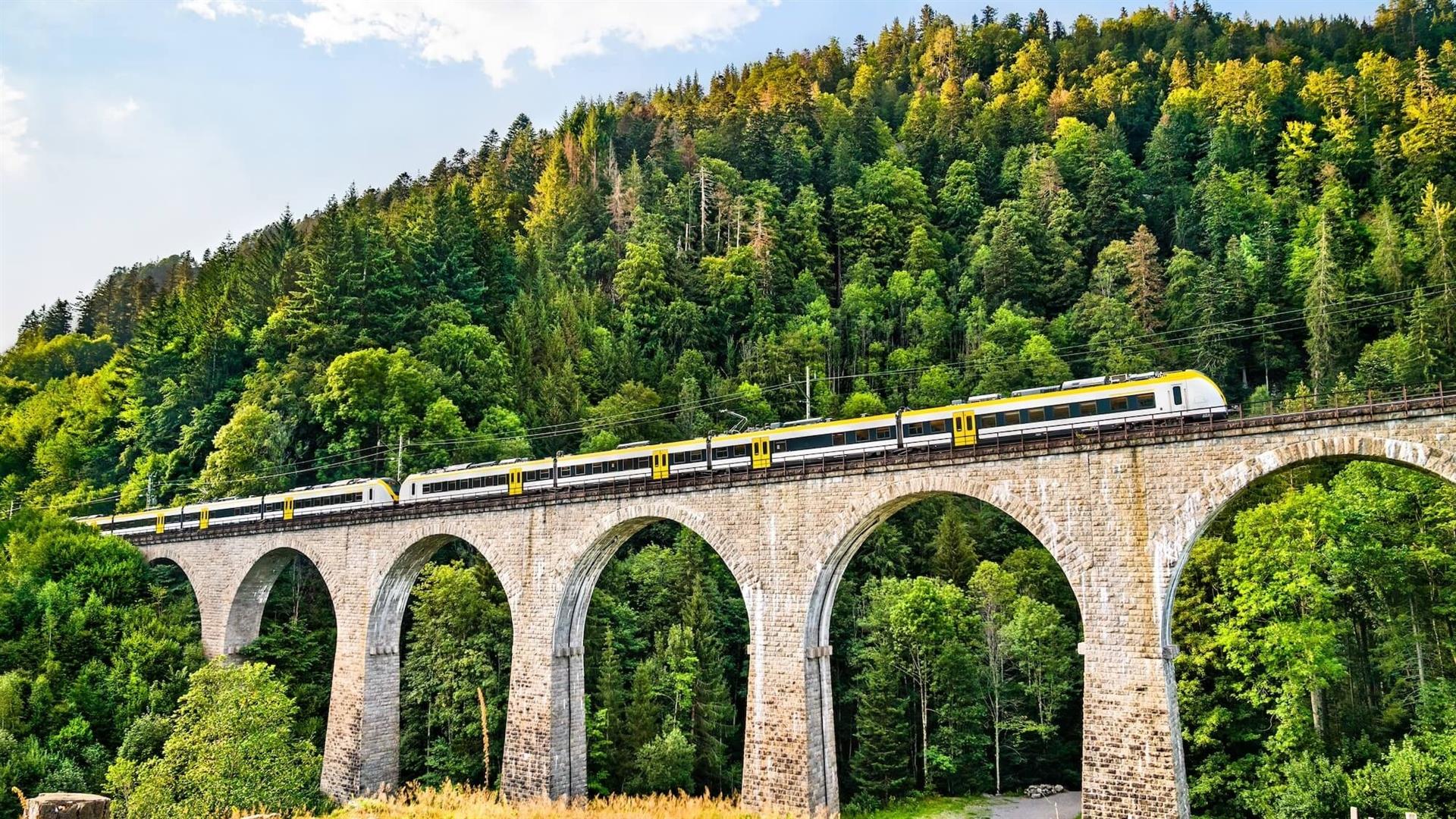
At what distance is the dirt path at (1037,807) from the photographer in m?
28.9

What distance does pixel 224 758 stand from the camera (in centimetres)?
2481

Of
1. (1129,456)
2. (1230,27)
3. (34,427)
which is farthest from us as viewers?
(1230,27)

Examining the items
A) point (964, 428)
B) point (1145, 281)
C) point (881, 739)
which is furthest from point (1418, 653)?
point (1145, 281)

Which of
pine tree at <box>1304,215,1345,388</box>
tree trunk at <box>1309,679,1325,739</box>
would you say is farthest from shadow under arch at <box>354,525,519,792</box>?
pine tree at <box>1304,215,1345,388</box>

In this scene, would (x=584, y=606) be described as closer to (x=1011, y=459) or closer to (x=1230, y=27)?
(x=1011, y=459)

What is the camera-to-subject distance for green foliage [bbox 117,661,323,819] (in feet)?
78.6

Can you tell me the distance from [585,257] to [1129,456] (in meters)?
50.2

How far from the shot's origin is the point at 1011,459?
70.9 feet

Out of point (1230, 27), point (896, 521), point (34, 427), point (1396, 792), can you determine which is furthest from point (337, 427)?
point (1230, 27)

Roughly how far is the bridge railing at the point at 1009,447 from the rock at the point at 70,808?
17.9 metres

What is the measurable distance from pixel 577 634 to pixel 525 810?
664 centimetres

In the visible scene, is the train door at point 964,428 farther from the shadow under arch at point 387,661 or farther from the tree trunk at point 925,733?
the shadow under arch at point 387,661

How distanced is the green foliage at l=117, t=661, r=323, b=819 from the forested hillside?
0.87 metres

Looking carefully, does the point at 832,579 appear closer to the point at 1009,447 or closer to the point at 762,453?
the point at 762,453
